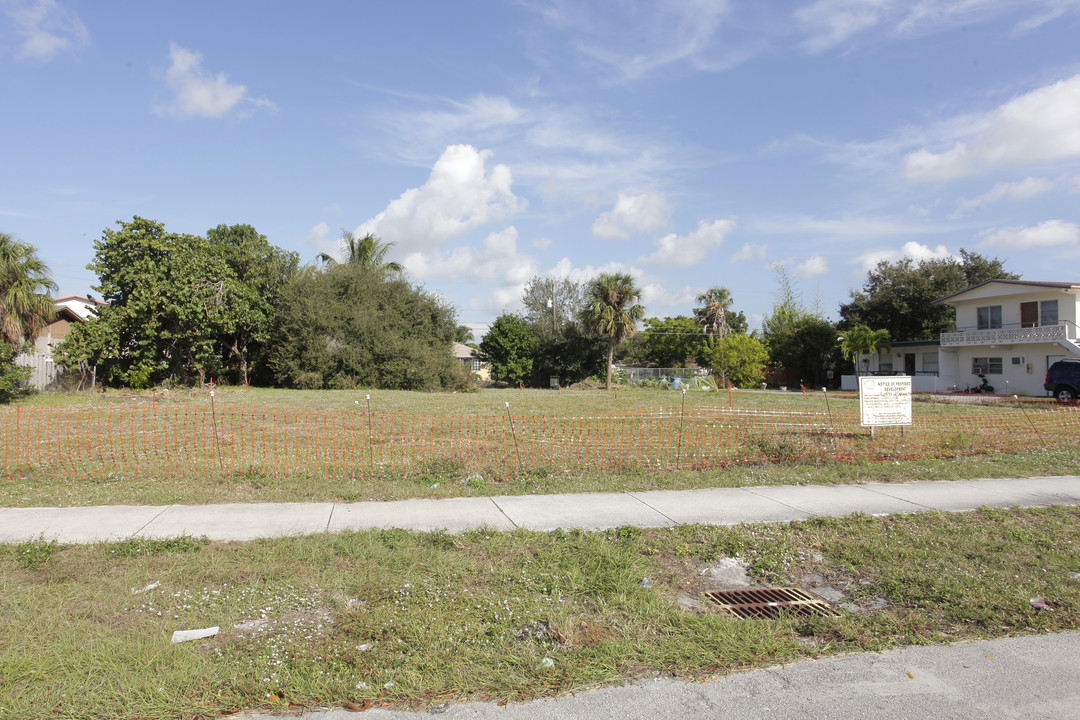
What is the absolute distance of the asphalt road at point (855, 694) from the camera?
337 centimetres

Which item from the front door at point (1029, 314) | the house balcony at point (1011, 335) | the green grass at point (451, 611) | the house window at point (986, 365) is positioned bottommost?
the green grass at point (451, 611)

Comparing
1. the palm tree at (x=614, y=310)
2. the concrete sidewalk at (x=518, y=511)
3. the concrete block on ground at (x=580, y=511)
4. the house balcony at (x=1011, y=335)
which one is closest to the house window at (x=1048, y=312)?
the house balcony at (x=1011, y=335)

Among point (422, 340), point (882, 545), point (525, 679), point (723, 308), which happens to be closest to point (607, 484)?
point (882, 545)

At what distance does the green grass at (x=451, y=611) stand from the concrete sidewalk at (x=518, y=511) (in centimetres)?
46

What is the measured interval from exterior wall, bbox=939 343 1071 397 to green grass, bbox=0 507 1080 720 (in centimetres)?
3669

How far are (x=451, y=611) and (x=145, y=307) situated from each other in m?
27.4

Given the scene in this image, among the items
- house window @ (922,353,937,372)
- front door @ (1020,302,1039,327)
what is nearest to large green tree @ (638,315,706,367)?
house window @ (922,353,937,372)

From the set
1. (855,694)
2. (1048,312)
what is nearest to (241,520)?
(855,694)

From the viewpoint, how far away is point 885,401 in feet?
40.9

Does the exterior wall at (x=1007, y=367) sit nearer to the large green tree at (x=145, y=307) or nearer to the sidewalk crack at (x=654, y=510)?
the sidewalk crack at (x=654, y=510)

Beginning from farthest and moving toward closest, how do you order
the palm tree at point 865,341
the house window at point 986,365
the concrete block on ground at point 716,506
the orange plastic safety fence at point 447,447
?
1. the palm tree at point 865,341
2. the house window at point 986,365
3. the orange plastic safety fence at point 447,447
4. the concrete block on ground at point 716,506

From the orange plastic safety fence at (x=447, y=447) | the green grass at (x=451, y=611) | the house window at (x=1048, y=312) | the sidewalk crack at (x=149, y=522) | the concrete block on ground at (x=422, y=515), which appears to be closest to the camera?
the green grass at (x=451, y=611)

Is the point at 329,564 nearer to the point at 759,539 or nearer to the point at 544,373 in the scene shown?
the point at 759,539

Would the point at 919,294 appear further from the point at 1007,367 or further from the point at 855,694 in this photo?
the point at 855,694
